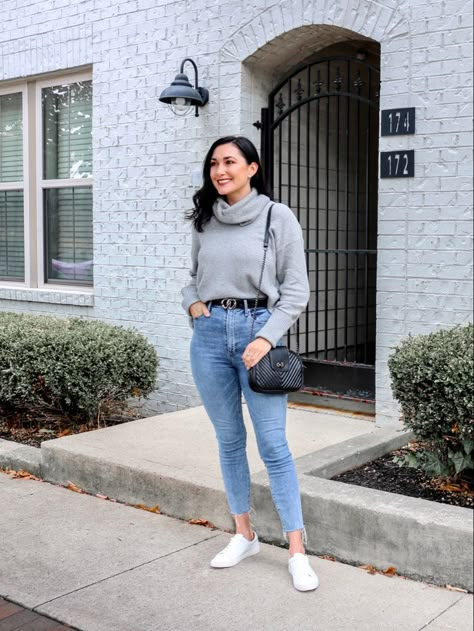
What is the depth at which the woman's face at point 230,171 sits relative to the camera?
355cm

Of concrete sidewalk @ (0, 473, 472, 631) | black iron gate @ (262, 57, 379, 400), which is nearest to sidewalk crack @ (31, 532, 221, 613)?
concrete sidewalk @ (0, 473, 472, 631)

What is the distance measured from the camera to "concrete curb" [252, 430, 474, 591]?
3.50 m

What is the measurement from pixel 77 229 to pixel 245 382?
483 cm

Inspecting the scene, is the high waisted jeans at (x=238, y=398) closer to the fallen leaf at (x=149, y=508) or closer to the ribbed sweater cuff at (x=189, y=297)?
the ribbed sweater cuff at (x=189, y=297)

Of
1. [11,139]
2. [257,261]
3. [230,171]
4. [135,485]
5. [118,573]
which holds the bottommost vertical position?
[118,573]

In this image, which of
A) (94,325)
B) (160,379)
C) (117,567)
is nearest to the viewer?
(117,567)

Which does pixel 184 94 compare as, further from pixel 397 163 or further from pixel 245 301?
pixel 245 301

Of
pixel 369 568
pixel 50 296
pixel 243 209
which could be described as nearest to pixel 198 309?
pixel 243 209

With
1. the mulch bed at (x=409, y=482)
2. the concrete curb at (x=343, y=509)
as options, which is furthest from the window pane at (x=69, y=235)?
the mulch bed at (x=409, y=482)

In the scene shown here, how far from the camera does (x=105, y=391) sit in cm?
595

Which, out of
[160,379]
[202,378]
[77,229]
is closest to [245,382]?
[202,378]

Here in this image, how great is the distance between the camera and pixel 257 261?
11.5 feet

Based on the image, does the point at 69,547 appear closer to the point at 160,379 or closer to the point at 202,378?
the point at 202,378

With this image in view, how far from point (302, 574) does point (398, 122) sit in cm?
313
